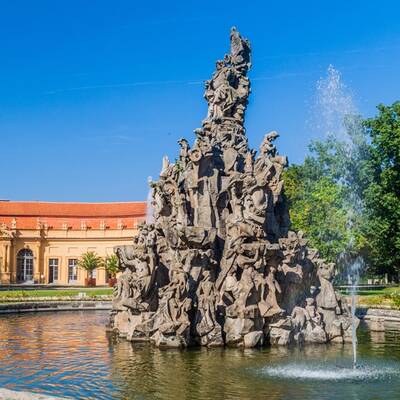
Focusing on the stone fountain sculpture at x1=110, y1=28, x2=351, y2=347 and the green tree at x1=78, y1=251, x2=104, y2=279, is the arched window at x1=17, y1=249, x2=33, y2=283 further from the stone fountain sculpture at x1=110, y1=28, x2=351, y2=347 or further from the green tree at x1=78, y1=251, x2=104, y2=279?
the stone fountain sculpture at x1=110, y1=28, x2=351, y2=347

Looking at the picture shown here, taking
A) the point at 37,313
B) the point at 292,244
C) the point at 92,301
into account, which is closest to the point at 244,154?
the point at 292,244

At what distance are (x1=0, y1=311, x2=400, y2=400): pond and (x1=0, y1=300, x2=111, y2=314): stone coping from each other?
1159cm

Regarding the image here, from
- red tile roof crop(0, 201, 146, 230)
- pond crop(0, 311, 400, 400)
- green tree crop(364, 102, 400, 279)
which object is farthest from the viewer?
red tile roof crop(0, 201, 146, 230)

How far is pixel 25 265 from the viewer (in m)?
90.7

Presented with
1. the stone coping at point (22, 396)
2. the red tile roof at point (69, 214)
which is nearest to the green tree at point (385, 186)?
the stone coping at point (22, 396)

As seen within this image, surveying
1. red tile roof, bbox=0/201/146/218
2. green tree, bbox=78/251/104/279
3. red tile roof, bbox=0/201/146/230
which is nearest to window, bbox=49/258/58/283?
red tile roof, bbox=0/201/146/230

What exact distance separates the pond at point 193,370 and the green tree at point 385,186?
19.5 metres

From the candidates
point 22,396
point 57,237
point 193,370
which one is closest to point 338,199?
point 193,370

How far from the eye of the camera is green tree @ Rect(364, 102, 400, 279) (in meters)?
40.9

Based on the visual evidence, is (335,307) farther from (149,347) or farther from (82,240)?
(82,240)

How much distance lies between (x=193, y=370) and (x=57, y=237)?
78199 millimetres

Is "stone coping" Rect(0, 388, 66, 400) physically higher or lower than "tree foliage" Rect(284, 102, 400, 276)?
lower

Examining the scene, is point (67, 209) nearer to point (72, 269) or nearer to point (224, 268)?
A: point (72, 269)

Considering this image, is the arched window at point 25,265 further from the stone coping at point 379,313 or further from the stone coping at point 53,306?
the stone coping at point 379,313
